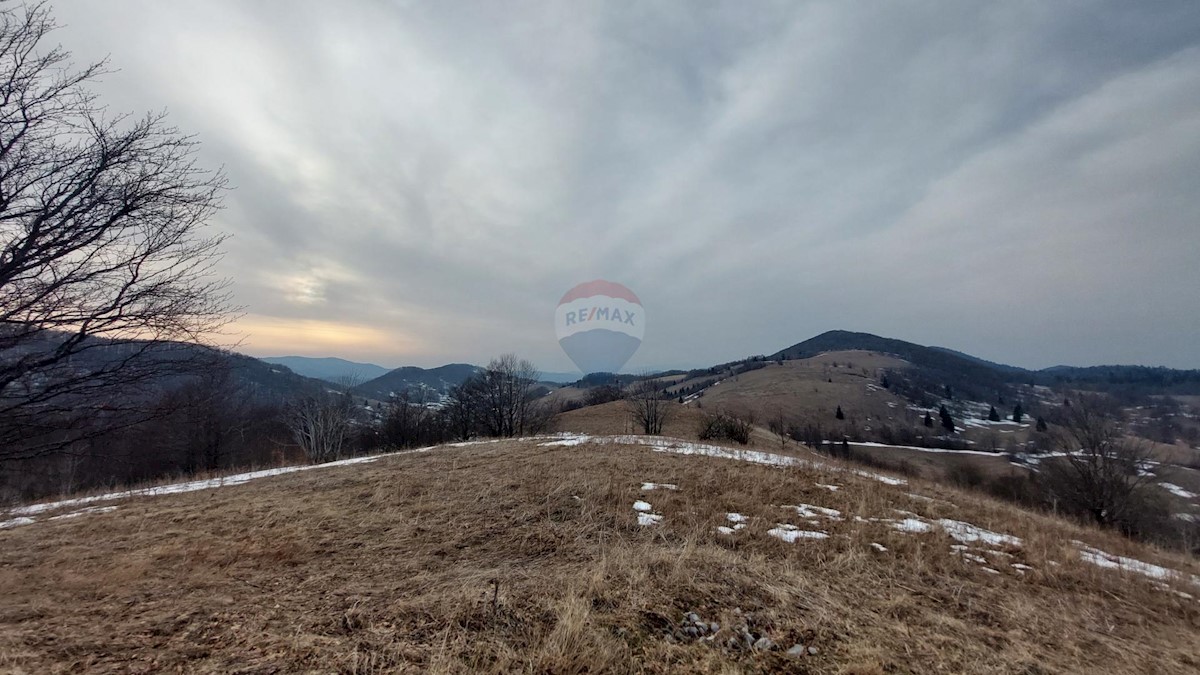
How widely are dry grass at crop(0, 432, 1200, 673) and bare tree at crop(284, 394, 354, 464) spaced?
26.5 metres

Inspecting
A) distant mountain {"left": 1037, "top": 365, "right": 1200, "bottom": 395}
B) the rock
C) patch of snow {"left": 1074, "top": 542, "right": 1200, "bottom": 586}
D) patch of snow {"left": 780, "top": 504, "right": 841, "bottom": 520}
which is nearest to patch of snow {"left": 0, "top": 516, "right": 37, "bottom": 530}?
the rock

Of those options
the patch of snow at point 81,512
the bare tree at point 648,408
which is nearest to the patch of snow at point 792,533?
the patch of snow at point 81,512

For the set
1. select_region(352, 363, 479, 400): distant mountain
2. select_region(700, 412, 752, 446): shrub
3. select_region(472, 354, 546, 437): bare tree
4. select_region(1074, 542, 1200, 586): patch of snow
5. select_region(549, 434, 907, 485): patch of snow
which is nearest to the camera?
select_region(1074, 542, 1200, 586): patch of snow

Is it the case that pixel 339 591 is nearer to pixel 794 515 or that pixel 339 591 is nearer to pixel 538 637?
pixel 538 637

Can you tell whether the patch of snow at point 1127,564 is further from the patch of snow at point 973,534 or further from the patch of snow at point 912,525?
the patch of snow at point 912,525

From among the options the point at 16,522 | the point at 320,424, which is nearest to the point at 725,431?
the point at 16,522

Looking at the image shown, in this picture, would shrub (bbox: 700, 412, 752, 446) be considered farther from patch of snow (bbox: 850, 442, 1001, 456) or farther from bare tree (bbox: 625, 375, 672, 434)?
patch of snow (bbox: 850, 442, 1001, 456)

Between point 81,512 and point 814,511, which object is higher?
point 814,511

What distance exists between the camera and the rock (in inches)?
130

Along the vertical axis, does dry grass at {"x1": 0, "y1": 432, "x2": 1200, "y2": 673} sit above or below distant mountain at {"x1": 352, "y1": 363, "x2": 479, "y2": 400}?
below

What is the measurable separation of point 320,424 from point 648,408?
2289 centimetres

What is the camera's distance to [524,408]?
41250 mm

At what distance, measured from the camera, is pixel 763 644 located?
335 cm

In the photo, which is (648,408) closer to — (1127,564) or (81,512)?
(1127,564)
